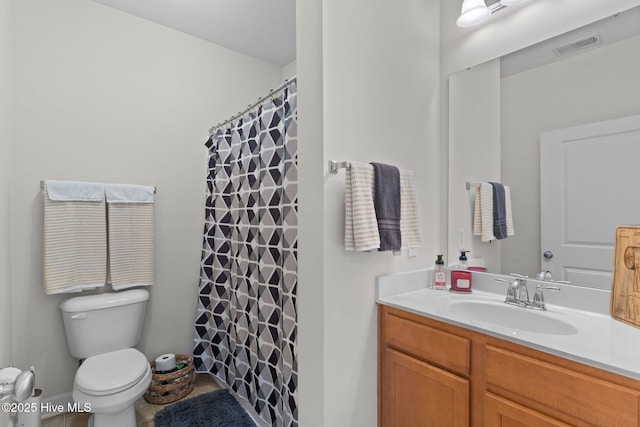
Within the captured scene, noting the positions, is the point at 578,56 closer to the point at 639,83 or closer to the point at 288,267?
the point at 639,83

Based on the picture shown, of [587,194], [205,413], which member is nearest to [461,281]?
[587,194]

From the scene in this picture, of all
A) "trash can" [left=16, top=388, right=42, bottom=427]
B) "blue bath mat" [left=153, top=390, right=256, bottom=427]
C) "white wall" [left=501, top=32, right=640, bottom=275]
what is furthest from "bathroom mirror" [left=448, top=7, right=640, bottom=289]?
"trash can" [left=16, top=388, right=42, bottom=427]

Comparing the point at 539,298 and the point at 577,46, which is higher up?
the point at 577,46

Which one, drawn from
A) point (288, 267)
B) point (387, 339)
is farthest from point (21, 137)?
point (387, 339)

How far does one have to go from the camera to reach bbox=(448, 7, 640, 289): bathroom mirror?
1254 millimetres

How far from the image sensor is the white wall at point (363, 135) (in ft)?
4.50

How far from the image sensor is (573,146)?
1379 millimetres

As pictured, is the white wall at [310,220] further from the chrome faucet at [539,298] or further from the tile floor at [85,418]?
the tile floor at [85,418]

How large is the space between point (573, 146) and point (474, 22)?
785 millimetres

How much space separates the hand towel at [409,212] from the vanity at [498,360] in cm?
20

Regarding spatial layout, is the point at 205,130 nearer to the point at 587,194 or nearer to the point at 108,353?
the point at 108,353

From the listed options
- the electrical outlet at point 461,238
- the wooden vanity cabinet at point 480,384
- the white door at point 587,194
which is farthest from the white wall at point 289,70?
the wooden vanity cabinet at point 480,384

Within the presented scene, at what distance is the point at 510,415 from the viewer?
1057 millimetres

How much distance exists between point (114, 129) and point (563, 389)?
9.14ft
